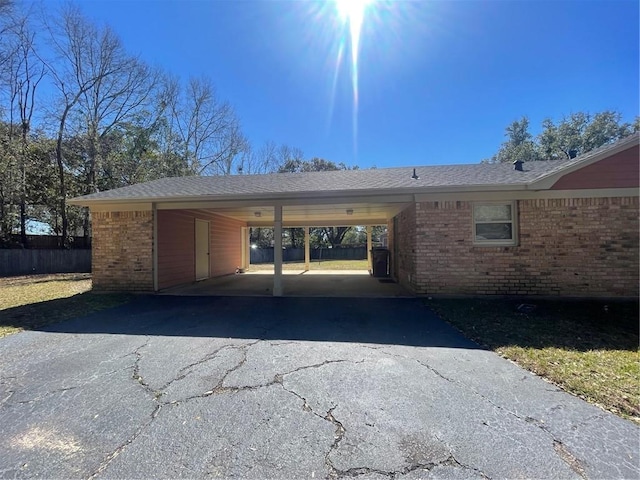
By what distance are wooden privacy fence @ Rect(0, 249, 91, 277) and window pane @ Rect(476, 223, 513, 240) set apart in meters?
18.4

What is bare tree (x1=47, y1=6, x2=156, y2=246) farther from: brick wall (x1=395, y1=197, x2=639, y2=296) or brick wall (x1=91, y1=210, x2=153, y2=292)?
brick wall (x1=395, y1=197, x2=639, y2=296)

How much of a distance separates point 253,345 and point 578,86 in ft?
45.3

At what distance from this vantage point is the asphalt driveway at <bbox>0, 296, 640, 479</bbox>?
2102 millimetres

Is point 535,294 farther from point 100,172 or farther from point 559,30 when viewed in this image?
point 100,172

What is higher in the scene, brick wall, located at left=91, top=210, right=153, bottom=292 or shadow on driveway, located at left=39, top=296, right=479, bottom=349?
brick wall, located at left=91, top=210, right=153, bottom=292

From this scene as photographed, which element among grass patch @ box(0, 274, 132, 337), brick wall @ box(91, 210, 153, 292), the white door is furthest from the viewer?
the white door

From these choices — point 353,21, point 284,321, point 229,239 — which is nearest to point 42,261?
point 229,239

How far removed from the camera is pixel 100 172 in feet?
63.8

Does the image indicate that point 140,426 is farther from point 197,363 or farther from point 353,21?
point 353,21

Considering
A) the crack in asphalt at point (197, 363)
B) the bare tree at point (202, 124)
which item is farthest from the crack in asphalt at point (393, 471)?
the bare tree at point (202, 124)

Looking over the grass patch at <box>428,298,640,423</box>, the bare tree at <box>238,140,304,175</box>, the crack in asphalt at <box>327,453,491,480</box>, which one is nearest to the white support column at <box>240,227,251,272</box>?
the grass patch at <box>428,298,640,423</box>

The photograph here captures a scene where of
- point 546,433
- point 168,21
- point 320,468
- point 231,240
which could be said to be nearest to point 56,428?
point 320,468

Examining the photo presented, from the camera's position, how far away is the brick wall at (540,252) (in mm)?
7172

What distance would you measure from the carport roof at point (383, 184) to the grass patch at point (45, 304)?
2.53m
